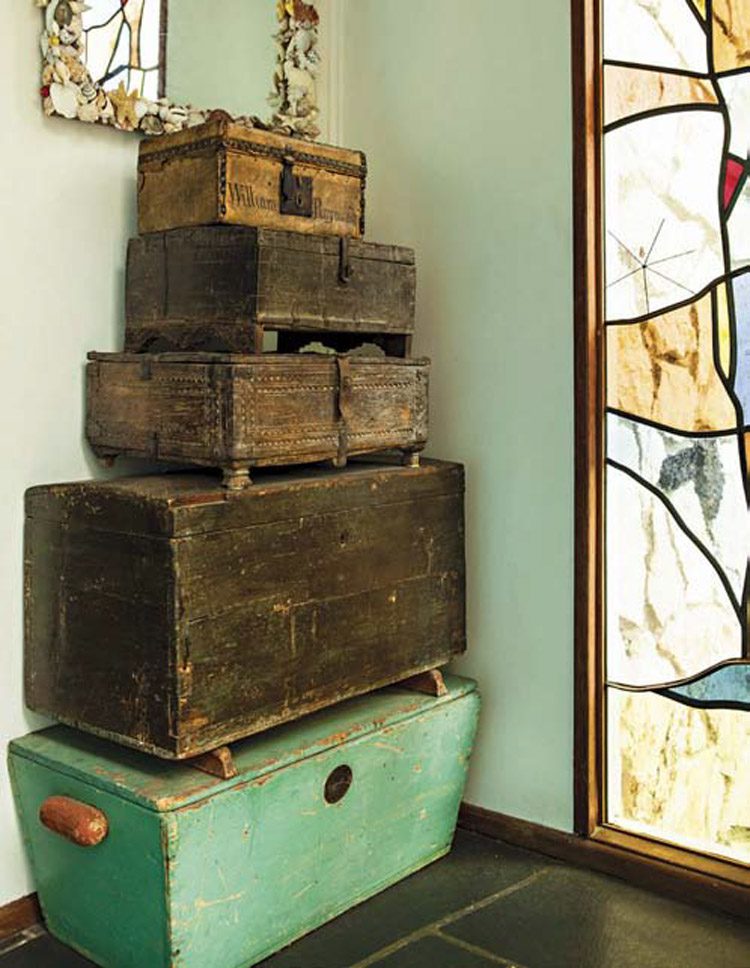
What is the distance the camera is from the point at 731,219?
2234mm

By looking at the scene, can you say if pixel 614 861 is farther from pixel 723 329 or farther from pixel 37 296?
pixel 37 296

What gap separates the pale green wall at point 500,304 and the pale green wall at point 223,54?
304 millimetres

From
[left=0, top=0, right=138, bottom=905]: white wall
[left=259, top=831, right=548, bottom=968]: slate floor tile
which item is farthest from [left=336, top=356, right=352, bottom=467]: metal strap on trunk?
[left=259, top=831, right=548, bottom=968]: slate floor tile

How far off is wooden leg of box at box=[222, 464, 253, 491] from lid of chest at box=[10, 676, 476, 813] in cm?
49

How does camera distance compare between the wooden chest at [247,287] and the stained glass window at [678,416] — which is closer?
the wooden chest at [247,287]

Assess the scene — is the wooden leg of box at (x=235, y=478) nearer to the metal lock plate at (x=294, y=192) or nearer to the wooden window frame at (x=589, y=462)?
the metal lock plate at (x=294, y=192)

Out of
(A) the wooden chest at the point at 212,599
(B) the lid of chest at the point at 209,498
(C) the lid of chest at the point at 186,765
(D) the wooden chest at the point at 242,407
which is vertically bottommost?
(C) the lid of chest at the point at 186,765

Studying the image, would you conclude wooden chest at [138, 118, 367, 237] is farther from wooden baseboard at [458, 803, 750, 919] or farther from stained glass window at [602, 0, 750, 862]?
wooden baseboard at [458, 803, 750, 919]

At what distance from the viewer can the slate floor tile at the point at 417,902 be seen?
82.5 inches

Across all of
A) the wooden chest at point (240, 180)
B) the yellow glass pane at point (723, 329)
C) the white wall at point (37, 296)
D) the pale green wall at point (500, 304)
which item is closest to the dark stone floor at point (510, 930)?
the pale green wall at point (500, 304)

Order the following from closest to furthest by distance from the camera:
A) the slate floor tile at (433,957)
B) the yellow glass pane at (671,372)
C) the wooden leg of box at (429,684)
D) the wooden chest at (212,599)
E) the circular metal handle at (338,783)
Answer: the wooden chest at (212,599), the slate floor tile at (433,957), the circular metal handle at (338,783), the yellow glass pane at (671,372), the wooden leg of box at (429,684)

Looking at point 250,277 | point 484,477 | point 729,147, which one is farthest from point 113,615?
point 729,147

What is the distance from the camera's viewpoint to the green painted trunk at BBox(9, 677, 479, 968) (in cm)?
190

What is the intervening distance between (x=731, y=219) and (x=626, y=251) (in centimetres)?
23
